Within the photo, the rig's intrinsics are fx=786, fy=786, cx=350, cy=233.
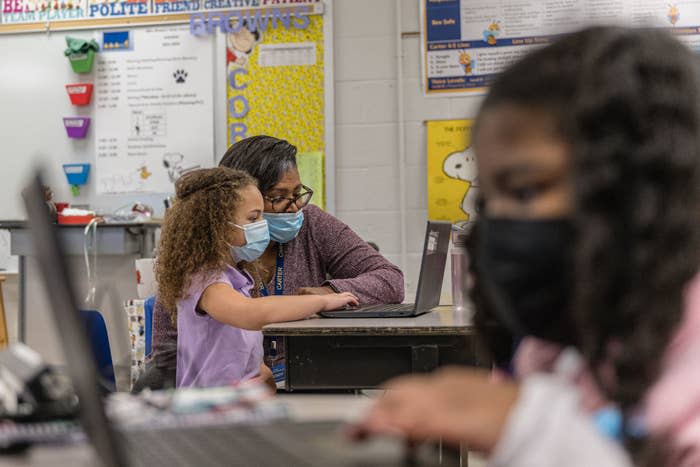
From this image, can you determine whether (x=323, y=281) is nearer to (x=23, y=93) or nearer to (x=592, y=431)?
(x=592, y=431)

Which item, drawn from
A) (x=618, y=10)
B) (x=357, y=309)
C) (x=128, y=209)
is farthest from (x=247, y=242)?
(x=618, y=10)

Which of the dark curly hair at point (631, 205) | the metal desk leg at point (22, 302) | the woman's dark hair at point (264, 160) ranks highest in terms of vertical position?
the woman's dark hair at point (264, 160)

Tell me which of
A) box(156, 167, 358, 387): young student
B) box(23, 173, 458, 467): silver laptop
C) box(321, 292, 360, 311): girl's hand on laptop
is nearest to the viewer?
box(23, 173, 458, 467): silver laptop

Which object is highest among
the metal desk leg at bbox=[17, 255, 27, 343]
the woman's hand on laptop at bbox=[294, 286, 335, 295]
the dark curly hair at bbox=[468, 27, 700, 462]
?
the dark curly hair at bbox=[468, 27, 700, 462]

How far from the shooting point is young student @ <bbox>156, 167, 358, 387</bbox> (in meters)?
1.98

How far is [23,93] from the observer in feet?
Answer: 13.4

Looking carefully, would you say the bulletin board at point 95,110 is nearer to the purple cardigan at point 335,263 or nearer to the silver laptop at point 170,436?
the purple cardigan at point 335,263

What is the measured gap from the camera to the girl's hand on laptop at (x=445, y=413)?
19.4 inches

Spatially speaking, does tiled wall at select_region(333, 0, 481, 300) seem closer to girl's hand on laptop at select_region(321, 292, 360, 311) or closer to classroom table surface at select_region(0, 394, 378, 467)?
girl's hand on laptop at select_region(321, 292, 360, 311)

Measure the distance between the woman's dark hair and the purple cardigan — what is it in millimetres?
207

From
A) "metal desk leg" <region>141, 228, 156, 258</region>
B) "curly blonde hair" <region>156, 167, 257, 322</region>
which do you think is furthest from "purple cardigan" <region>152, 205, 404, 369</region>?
"metal desk leg" <region>141, 228, 156, 258</region>

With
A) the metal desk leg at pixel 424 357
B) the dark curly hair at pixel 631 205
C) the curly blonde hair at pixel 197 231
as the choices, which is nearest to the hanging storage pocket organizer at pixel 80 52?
the curly blonde hair at pixel 197 231

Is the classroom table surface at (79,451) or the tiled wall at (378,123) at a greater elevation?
the tiled wall at (378,123)

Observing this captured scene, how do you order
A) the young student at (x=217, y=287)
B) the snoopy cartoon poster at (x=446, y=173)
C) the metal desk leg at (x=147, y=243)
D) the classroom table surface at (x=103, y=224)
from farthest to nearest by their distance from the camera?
the snoopy cartoon poster at (x=446, y=173) → the metal desk leg at (x=147, y=243) → the classroom table surface at (x=103, y=224) → the young student at (x=217, y=287)
